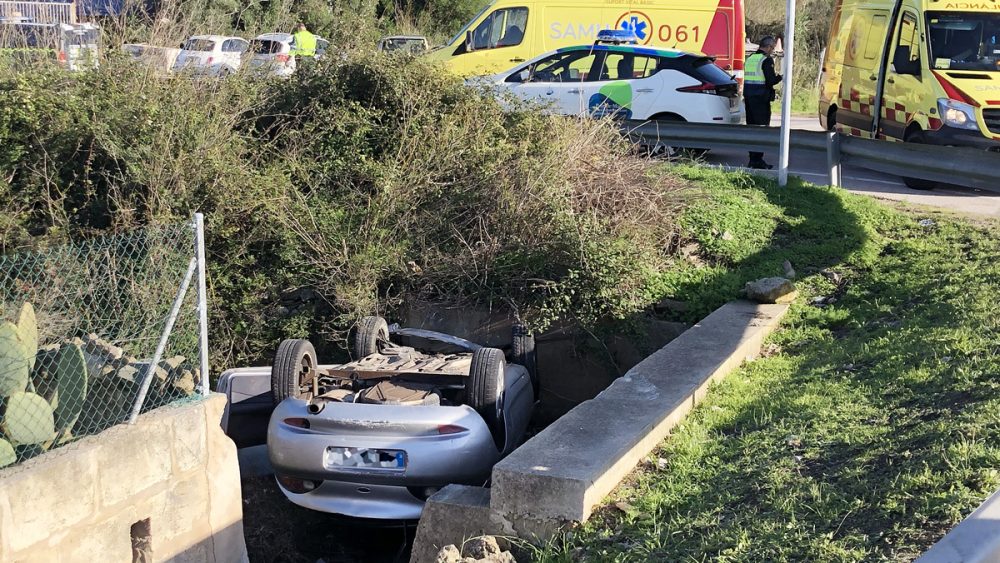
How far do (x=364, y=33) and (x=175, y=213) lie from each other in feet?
11.3

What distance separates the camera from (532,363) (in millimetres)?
7074

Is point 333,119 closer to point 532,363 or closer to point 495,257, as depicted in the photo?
point 495,257

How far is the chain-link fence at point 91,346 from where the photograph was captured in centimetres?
480

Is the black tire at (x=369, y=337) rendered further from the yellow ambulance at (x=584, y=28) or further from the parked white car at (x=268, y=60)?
the yellow ambulance at (x=584, y=28)

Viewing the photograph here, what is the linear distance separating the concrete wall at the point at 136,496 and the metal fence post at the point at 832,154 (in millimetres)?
7745

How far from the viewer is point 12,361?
4.80 meters

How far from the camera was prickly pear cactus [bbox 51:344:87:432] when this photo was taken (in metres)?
5.00

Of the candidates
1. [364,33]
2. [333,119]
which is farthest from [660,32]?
[333,119]

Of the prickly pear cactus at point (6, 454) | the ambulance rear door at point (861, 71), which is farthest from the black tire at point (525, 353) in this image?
the ambulance rear door at point (861, 71)

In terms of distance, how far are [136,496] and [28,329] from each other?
1.08 m

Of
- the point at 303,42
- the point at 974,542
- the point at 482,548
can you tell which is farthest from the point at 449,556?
the point at 303,42

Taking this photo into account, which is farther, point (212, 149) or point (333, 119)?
point (333, 119)

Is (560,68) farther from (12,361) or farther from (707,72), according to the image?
(12,361)

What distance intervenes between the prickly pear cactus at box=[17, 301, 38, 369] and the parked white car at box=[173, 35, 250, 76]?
5177 millimetres
